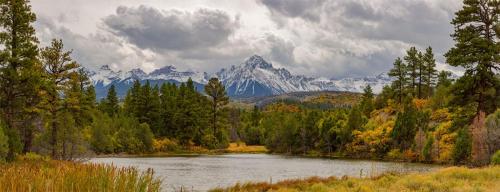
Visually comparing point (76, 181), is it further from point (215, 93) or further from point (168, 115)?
Result: point (215, 93)

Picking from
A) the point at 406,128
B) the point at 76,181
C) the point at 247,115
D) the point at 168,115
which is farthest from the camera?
the point at 247,115

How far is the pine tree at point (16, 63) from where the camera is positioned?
4142cm

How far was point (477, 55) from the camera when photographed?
40.1 meters

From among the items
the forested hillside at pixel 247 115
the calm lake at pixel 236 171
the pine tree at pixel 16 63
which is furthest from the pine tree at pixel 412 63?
the pine tree at pixel 16 63

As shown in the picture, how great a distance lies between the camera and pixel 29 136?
157 feet

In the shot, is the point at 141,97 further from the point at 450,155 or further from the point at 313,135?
the point at 450,155

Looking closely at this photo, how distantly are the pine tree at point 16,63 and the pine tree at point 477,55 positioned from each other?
1288 inches

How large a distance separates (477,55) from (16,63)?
35.5 m

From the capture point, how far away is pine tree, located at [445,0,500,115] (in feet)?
131

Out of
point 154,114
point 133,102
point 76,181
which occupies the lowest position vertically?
point 76,181

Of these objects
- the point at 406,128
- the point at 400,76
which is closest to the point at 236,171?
the point at 406,128

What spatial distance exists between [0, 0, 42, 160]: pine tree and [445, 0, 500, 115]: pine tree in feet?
107

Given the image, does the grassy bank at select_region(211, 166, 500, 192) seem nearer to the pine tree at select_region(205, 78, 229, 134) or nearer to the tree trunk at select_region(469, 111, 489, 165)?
the tree trunk at select_region(469, 111, 489, 165)

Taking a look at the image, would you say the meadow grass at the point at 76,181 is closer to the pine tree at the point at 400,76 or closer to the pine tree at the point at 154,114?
the pine tree at the point at 400,76
